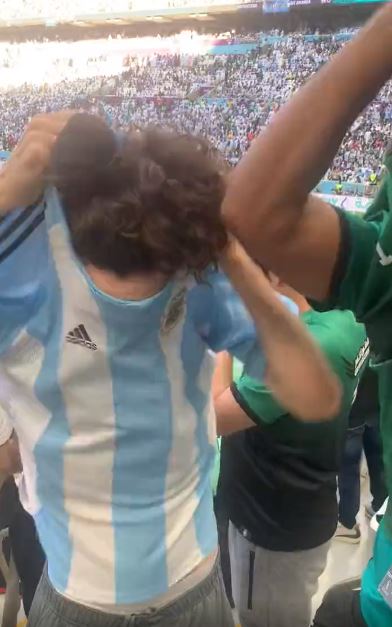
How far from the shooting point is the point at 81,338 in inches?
25.7

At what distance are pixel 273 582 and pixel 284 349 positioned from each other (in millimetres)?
780

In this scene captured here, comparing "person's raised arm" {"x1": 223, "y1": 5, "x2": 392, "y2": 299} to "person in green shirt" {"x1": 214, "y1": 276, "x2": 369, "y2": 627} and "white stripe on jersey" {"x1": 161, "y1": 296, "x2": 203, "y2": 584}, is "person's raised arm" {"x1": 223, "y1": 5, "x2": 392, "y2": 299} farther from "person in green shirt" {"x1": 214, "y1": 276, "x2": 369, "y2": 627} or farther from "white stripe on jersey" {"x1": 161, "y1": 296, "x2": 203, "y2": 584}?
"person in green shirt" {"x1": 214, "y1": 276, "x2": 369, "y2": 627}

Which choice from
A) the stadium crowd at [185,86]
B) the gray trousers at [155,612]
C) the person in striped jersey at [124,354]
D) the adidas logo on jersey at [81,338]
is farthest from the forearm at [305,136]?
the stadium crowd at [185,86]

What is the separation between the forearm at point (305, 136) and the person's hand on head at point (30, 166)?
209 mm

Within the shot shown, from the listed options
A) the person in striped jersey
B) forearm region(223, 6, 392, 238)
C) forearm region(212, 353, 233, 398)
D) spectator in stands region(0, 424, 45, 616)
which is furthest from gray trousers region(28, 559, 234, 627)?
spectator in stands region(0, 424, 45, 616)

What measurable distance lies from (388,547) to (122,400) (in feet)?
0.97

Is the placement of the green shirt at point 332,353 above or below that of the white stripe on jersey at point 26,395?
below

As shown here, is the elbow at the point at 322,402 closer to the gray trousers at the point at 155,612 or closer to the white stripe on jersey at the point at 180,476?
the white stripe on jersey at the point at 180,476

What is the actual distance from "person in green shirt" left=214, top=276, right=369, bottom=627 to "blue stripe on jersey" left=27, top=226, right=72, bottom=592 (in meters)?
0.38

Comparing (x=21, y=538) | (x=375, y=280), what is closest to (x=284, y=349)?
(x=375, y=280)

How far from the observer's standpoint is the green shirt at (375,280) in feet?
1.68

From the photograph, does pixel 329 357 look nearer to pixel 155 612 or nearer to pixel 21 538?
pixel 155 612

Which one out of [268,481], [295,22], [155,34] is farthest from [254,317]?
[155,34]

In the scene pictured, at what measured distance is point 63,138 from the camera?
0.61m
